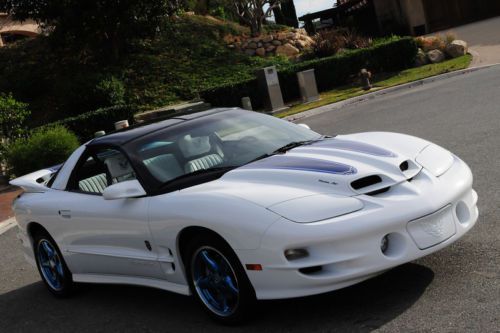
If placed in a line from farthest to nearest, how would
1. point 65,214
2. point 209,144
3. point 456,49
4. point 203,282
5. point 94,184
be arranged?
point 456,49, point 94,184, point 65,214, point 209,144, point 203,282

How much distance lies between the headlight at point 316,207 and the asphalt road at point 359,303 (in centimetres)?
68

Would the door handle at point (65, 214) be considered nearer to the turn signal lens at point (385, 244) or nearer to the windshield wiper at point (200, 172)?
the windshield wiper at point (200, 172)

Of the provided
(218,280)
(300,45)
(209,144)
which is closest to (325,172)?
(218,280)

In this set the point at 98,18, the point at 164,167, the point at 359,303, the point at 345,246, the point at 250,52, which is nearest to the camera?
the point at 345,246

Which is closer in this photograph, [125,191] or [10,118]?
[125,191]

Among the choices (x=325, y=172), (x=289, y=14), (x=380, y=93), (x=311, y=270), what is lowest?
(x=380, y=93)

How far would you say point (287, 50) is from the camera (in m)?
29.8

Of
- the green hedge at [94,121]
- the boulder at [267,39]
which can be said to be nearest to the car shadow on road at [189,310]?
the green hedge at [94,121]

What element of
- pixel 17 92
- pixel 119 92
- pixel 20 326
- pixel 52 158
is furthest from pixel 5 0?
pixel 20 326

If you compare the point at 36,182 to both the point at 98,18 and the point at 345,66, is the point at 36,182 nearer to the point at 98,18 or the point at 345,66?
the point at 345,66

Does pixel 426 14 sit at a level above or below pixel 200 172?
above

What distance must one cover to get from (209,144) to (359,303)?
1752 millimetres

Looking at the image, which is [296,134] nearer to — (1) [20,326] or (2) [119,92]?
(1) [20,326]

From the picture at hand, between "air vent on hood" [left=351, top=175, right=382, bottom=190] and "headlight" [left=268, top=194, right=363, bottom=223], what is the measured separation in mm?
176
